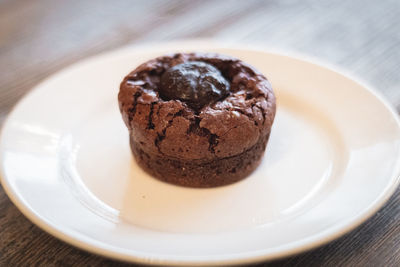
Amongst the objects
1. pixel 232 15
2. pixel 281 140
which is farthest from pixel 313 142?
pixel 232 15

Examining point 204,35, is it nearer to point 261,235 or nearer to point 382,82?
point 382,82

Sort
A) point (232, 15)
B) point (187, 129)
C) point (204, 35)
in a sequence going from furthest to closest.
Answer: point (232, 15), point (204, 35), point (187, 129)

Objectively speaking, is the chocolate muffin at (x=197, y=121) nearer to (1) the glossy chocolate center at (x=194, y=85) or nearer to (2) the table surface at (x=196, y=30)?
(1) the glossy chocolate center at (x=194, y=85)

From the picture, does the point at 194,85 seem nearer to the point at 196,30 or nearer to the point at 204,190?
the point at 204,190

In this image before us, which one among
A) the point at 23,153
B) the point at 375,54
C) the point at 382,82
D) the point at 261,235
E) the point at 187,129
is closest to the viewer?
the point at 261,235

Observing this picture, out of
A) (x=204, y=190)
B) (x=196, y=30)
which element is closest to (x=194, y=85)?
(x=204, y=190)

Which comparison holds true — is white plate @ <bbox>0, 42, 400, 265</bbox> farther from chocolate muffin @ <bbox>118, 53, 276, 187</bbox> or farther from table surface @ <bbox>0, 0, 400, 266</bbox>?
table surface @ <bbox>0, 0, 400, 266</bbox>
